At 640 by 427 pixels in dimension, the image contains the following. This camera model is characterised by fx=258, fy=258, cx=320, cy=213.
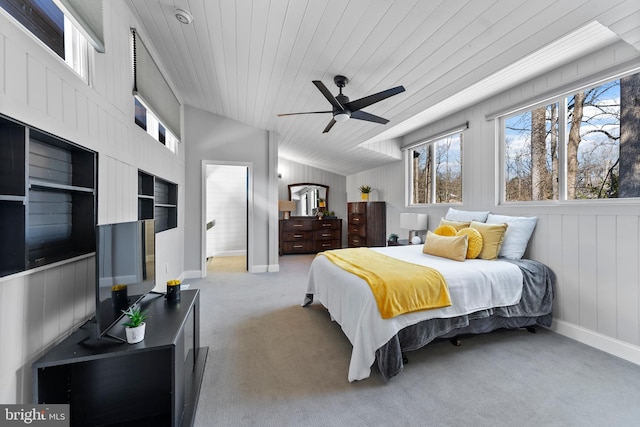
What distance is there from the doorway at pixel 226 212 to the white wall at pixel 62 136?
3.89 metres

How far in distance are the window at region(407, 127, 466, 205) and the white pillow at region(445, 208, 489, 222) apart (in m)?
0.35

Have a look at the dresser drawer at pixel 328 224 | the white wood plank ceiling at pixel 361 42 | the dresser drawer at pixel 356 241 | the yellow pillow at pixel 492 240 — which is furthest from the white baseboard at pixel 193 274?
the yellow pillow at pixel 492 240

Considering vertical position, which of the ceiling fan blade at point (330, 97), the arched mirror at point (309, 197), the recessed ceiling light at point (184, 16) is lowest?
the arched mirror at point (309, 197)

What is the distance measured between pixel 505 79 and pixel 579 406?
2.86m

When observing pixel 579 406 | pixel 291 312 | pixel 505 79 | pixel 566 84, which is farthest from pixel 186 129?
pixel 579 406

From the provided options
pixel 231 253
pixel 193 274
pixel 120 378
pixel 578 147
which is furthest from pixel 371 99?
pixel 231 253

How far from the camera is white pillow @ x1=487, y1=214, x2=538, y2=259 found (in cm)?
268

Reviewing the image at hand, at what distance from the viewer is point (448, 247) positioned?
2701 millimetres

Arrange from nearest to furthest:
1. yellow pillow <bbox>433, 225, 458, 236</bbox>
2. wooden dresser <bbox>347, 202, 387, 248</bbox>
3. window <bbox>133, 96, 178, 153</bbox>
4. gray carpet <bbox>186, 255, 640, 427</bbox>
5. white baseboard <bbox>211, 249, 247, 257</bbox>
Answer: gray carpet <bbox>186, 255, 640, 427</bbox>, window <bbox>133, 96, 178, 153</bbox>, yellow pillow <bbox>433, 225, 458, 236</bbox>, wooden dresser <bbox>347, 202, 387, 248</bbox>, white baseboard <bbox>211, 249, 247, 257</bbox>

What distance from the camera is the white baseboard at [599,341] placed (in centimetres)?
203

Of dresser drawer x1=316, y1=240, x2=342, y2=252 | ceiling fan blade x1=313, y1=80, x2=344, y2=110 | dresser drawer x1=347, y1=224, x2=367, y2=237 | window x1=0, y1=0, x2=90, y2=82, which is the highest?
ceiling fan blade x1=313, y1=80, x2=344, y2=110

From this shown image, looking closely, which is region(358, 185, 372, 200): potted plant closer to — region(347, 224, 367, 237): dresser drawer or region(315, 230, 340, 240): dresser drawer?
region(347, 224, 367, 237): dresser drawer

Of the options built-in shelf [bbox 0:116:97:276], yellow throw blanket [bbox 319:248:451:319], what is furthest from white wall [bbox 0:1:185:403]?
yellow throw blanket [bbox 319:248:451:319]

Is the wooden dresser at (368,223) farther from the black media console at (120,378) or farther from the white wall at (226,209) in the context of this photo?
the black media console at (120,378)
